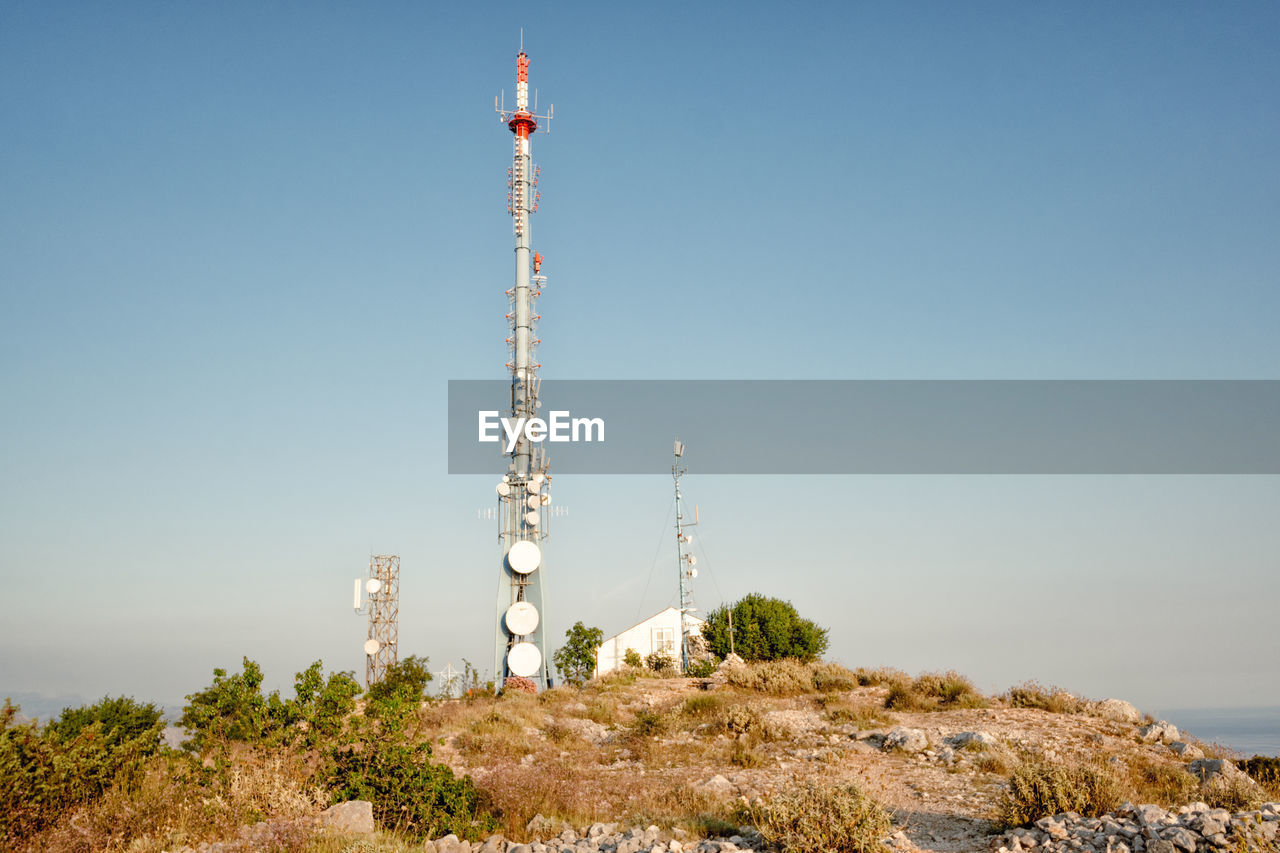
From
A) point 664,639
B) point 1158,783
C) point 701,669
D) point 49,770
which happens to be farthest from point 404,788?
point 664,639

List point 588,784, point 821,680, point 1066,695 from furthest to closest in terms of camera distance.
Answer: point 821,680 → point 1066,695 → point 588,784

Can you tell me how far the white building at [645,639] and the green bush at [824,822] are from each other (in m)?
34.3

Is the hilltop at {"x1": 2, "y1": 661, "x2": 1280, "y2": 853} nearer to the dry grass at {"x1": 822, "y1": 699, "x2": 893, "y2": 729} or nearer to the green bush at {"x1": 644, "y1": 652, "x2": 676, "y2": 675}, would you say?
A: the dry grass at {"x1": 822, "y1": 699, "x2": 893, "y2": 729}

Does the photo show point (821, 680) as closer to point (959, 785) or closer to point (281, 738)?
point (959, 785)

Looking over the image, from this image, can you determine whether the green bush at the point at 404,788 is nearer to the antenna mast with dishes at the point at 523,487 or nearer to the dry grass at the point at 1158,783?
the dry grass at the point at 1158,783

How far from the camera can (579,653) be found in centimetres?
3681

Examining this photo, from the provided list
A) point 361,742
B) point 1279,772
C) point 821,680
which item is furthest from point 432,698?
point 1279,772

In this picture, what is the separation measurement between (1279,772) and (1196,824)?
7.71 meters

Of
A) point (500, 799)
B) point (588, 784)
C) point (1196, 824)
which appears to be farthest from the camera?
point (588, 784)

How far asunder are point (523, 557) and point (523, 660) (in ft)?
12.7

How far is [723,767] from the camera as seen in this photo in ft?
51.4

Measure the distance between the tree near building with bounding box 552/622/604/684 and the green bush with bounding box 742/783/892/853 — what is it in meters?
27.4

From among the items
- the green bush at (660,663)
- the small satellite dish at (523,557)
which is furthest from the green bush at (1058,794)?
the green bush at (660,663)

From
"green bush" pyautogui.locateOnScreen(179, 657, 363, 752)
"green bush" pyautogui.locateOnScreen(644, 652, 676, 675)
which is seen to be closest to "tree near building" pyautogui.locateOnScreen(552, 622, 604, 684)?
"green bush" pyautogui.locateOnScreen(644, 652, 676, 675)
